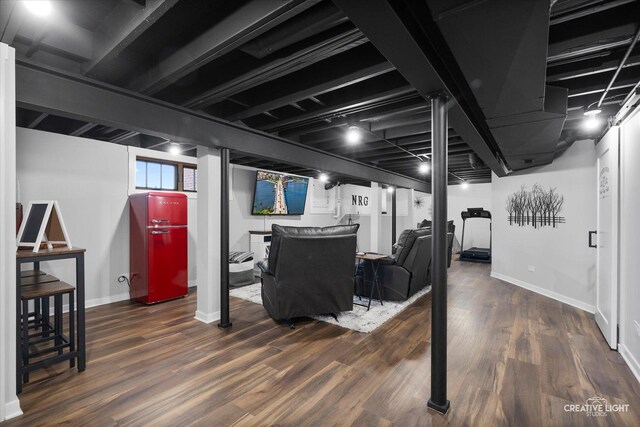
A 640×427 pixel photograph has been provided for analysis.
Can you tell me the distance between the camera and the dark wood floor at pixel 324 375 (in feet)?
6.39

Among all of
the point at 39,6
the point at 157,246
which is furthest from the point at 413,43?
the point at 157,246

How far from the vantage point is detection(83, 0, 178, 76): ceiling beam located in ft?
5.53

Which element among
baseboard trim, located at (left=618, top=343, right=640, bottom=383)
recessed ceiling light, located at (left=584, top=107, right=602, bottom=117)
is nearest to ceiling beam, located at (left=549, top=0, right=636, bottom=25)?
recessed ceiling light, located at (left=584, top=107, right=602, bottom=117)

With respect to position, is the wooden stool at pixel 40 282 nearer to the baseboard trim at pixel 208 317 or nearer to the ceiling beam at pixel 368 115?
the baseboard trim at pixel 208 317

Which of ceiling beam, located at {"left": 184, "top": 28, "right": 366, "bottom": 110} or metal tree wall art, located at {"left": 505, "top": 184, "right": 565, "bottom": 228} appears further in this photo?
metal tree wall art, located at {"left": 505, "top": 184, "right": 565, "bottom": 228}

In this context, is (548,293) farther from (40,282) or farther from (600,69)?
(40,282)

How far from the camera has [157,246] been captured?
169 inches

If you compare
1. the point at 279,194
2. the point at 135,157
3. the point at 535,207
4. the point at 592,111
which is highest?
the point at 592,111

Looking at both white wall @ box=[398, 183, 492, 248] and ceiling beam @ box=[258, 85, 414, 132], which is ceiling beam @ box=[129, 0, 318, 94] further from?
white wall @ box=[398, 183, 492, 248]

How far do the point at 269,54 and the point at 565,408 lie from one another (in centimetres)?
322

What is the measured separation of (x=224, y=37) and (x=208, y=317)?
301 cm

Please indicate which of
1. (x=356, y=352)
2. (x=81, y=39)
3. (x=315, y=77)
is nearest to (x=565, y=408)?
(x=356, y=352)

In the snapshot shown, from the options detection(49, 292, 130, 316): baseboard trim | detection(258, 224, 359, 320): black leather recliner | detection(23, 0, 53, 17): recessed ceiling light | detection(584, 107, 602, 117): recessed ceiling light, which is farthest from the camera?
detection(49, 292, 130, 316): baseboard trim

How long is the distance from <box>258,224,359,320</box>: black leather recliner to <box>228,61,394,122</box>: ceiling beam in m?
1.27
